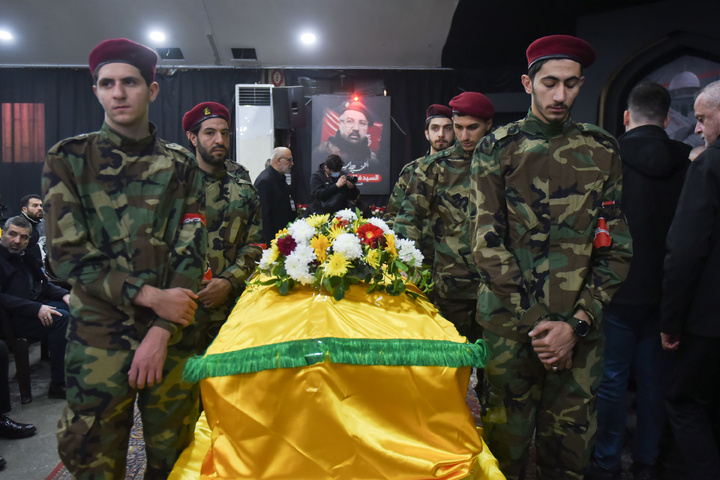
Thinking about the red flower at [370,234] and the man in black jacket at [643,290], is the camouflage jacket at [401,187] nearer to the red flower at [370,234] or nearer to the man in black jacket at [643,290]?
the man in black jacket at [643,290]

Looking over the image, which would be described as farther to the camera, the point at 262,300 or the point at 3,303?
the point at 3,303

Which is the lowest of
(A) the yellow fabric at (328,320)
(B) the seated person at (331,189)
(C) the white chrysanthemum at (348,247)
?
(A) the yellow fabric at (328,320)

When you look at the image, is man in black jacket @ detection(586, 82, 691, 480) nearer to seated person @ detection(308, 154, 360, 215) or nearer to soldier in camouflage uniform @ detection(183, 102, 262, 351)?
soldier in camouflage uniform @ detection(183, 102, 262, 351)

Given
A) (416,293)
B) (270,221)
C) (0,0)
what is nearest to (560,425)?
(416,293)

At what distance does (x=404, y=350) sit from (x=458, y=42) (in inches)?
232

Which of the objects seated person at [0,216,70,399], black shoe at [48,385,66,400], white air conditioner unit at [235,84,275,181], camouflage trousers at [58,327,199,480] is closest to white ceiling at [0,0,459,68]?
white air conditioner unit at [235,84,275,181]

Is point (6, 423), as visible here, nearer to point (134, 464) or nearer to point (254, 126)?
point (134, 464)

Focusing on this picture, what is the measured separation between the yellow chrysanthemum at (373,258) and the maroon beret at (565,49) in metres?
0.86

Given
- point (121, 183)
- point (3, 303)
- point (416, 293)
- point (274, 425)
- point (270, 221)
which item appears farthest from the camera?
point (270, 221)

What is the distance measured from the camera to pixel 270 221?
15.3 ft

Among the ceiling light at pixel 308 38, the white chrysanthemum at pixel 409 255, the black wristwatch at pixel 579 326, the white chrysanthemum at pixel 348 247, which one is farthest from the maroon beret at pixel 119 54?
the ceiling light at pixel 308 38

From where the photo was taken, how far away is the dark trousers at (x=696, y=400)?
2.09 m

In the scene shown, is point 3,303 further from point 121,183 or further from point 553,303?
point 553,303

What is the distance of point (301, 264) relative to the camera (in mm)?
1770
